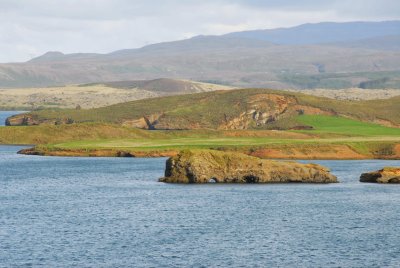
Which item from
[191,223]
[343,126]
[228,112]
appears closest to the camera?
[191,223]

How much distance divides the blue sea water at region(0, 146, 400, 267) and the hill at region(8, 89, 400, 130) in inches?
3257

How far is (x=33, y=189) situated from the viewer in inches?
3046

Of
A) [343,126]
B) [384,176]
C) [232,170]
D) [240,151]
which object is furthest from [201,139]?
[384,176]

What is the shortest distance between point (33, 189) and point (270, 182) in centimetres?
1939

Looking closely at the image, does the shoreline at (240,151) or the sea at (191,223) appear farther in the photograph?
the shoreline at (240,151)

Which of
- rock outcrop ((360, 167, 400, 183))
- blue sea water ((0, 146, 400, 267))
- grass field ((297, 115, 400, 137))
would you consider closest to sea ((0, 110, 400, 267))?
blue sea water ((0, 146, 400, 267))

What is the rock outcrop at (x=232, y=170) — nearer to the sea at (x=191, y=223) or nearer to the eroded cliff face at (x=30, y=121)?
the sea at (x=191, y=223)

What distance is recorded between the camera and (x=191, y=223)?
2307 inches

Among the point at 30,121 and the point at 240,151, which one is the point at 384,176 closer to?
the point at 240,151

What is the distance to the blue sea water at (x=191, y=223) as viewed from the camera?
157 feet

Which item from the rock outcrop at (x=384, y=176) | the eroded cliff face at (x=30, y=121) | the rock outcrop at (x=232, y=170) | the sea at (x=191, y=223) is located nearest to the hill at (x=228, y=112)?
the eroded cliff face at (x=30, y=121)

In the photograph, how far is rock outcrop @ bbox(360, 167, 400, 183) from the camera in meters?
82.4

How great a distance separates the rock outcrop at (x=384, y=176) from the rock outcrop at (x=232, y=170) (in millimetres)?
3002

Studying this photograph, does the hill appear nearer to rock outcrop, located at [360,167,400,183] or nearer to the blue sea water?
rock outcrop, located at [360,167,400,183]
